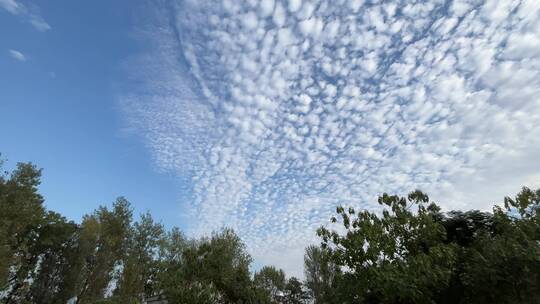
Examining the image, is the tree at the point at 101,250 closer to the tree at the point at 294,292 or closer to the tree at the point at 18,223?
the tree at the point at 18,223

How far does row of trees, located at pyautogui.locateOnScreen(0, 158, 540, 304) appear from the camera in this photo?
43.6ft

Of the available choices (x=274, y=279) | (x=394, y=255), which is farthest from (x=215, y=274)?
(x=274, y=279)

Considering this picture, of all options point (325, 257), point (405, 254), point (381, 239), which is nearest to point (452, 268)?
point (405, 254)

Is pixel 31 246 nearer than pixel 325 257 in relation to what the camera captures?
No

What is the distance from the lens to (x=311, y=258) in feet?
155

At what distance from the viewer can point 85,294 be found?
38.0 meters

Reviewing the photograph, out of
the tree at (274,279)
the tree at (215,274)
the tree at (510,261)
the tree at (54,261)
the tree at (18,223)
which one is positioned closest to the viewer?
the tree at (510,261)

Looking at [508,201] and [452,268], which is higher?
[508,201]

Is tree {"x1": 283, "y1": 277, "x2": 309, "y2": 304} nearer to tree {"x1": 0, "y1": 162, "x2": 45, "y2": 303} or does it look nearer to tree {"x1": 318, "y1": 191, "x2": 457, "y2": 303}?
tree {"x1": 0, "y1": 162, "x2": 45, "y2": 303}

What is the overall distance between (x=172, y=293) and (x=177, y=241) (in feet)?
92.4

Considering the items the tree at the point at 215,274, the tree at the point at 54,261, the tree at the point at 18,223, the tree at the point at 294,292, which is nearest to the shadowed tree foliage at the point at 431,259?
the tree at the point at 215,274

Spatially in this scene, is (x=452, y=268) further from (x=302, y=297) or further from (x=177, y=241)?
(x=302, y=297)

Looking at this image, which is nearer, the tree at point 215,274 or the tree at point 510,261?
the tree at point 510,261

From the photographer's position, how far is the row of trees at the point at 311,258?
1330cm
